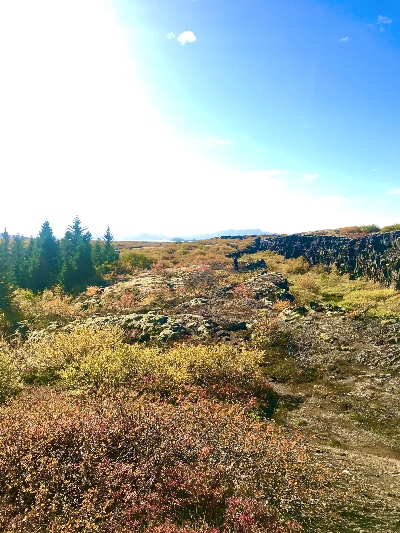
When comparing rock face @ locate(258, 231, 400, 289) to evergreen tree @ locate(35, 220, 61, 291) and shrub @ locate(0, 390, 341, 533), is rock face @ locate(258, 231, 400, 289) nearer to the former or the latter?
shrub @ locate(0, 390, 341, 533)

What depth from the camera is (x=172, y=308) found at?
34406 millimetres

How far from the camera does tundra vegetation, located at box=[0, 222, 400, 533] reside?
22.9ft

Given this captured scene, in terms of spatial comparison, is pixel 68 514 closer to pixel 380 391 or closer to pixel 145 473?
pixel 145 473

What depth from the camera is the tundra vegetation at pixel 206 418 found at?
698cm

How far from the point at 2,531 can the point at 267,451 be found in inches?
245

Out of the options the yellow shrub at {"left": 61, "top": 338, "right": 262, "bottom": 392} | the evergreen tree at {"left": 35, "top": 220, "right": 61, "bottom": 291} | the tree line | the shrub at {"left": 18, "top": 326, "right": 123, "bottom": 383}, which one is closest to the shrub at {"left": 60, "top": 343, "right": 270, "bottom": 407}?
the yellow shrub at {"left": 61, "top": 338, "right": 262, "bottom": 392}

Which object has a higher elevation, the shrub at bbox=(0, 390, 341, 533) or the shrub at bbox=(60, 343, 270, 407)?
the shrub at bbox=(0, 390, 341, 533)

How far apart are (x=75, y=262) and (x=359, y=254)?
44.4 m

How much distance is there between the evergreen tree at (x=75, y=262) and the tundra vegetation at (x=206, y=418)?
661 inches

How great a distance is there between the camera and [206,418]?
35.1 ft

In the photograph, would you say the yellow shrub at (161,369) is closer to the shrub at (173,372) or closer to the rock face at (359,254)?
the shrub at (173,372)

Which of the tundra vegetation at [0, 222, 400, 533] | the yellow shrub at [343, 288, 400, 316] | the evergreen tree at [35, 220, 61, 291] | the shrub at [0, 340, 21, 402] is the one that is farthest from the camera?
the evergreen tree at [35, 220, 61, 291]

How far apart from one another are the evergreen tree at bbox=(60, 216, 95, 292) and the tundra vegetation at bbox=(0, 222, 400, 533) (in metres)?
16.8

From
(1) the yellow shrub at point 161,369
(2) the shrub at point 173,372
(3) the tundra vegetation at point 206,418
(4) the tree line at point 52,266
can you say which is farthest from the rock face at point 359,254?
(4) the tree line at point 52,266
